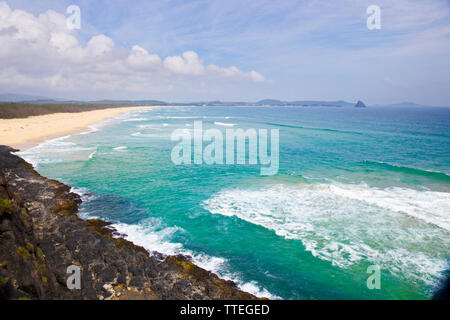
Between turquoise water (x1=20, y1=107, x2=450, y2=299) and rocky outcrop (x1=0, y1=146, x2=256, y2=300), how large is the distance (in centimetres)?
107

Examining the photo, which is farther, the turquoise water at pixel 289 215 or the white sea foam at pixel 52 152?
the white sea foam at pixel 52 152

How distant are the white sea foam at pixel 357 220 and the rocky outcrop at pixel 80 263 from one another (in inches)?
216

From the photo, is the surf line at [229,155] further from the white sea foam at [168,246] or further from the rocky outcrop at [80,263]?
the rocky outcrop at [80,263]

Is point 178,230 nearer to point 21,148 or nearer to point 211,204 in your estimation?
point 211,204

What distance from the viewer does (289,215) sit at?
14391 millimetres

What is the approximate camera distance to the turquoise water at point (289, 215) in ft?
32.0

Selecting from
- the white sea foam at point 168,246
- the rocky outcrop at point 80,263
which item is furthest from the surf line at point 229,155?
the rocky outcrop at point 80,263

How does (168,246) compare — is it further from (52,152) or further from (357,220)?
(52,152)

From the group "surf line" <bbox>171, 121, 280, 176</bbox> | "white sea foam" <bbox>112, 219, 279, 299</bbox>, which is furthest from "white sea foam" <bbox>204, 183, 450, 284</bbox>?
"surf line" <bbox>171, 121, 280, 176</bbox>

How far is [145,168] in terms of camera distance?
2359 cm

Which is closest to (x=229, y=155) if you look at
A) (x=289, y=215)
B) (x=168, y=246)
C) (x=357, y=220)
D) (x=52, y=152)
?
(x=289, y=215)

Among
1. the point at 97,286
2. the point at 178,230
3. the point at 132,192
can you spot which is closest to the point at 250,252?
the point at 178,230

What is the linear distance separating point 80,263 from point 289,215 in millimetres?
10741

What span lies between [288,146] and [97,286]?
105 feet
